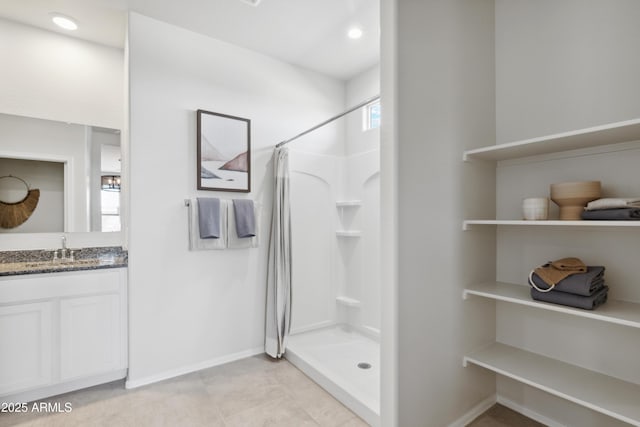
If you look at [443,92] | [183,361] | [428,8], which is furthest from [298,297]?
[428,8]

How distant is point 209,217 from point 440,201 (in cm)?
177

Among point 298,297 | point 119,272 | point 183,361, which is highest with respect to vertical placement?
point 119,272

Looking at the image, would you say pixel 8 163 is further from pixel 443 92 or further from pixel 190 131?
pixel 443 92

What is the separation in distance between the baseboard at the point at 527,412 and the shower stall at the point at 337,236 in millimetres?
1080

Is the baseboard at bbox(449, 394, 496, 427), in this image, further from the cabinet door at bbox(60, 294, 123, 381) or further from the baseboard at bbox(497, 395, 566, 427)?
the cabinet door at bbox(60, 294, 123, 381)

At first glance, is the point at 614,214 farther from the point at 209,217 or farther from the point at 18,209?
the point at 18,209

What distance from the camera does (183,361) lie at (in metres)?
2.53

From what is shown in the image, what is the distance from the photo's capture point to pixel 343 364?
2578 mm

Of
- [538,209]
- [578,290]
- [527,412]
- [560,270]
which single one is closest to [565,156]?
[538,209]

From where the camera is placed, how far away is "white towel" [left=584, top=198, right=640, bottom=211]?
4.32 ft

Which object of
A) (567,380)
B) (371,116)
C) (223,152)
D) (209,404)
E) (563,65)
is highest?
(371,116)

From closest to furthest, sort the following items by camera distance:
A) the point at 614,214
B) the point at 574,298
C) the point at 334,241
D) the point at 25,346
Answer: the point at 614,214, the point at 574,298, the point at 25,346, the point at 334,241

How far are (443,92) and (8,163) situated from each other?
126 inches

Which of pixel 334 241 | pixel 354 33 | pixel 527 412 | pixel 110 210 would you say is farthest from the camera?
pixel 334 241
